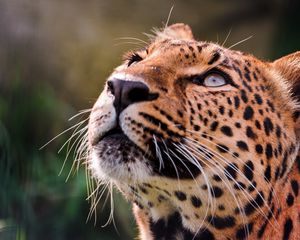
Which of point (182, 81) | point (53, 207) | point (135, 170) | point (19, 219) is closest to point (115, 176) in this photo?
point (135, 170)

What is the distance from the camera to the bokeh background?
6270mm

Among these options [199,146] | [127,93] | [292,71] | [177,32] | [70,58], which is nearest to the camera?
[127,93]

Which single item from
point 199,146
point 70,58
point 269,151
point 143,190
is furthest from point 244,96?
point 70,58

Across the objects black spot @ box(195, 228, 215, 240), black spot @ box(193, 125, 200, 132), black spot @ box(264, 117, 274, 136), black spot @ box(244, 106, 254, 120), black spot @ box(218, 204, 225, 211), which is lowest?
black spot @ box(195, 228, 215, 240)

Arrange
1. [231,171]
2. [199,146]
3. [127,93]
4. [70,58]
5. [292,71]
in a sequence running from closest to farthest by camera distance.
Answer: [127,93], [199,146], [231,171], [292,71], [70,58]

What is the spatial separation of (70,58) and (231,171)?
4509mm

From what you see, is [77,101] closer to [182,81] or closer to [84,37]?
[84,37]

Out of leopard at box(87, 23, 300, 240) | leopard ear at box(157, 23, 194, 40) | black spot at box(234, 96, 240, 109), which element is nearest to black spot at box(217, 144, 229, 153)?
leopard at box(87, 23, 300, 240)

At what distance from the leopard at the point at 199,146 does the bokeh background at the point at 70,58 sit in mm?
2527

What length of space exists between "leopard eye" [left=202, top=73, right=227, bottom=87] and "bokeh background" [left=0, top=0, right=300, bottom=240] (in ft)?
8.40

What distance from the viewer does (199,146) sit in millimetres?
2904

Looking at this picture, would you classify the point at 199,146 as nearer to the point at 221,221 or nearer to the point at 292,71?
the point at 221,221

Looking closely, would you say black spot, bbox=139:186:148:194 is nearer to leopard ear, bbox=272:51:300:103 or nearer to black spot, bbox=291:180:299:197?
black spot, bbox=291:180:299:197

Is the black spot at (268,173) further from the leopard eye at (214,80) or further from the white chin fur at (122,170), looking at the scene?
the white chin fur at (122,170)
